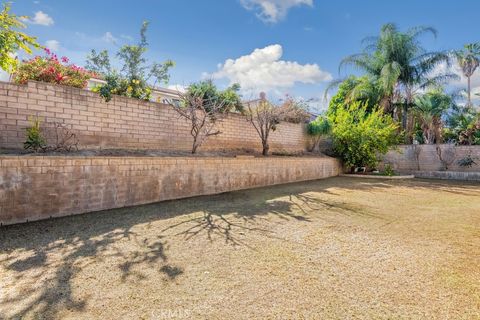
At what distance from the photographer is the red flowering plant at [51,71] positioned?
6695 millimetres

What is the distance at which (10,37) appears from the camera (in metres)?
4.54

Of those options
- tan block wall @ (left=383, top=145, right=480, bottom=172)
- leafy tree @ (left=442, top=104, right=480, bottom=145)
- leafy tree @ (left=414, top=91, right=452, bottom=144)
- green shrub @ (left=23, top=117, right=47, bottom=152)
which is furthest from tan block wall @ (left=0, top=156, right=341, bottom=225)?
leafy tree @ (left=442, top=104, right=480, bottom=145)

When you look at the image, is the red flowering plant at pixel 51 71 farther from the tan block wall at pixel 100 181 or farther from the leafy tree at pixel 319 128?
the leafy tree at pixel 319 128

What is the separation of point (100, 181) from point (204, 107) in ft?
15.5

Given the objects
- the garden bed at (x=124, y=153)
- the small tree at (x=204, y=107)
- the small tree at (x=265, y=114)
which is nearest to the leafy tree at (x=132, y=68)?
the small tree at (x=204, y=107)

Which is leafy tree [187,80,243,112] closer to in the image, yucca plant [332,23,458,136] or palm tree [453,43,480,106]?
yucca plant [332,23,458,136]

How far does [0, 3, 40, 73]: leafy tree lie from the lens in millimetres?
4527

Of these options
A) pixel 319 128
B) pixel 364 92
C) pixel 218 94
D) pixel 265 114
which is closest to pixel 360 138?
pixel 319 128

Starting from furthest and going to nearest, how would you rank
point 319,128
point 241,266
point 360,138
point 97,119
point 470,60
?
1. point 470,60
2. point 319,128
3. point 360,138
4. point 97,119
5. point 241,266

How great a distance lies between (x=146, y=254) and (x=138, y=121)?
18.0 ft

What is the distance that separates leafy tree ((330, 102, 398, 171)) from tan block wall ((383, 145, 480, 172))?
191cm

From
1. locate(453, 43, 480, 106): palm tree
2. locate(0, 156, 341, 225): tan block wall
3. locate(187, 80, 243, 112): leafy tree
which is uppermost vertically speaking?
locate(453, 43, 480, 106): palm tree

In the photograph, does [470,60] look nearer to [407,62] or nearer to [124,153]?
[407,62]

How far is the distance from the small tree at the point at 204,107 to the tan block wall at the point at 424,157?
32.2 ft
